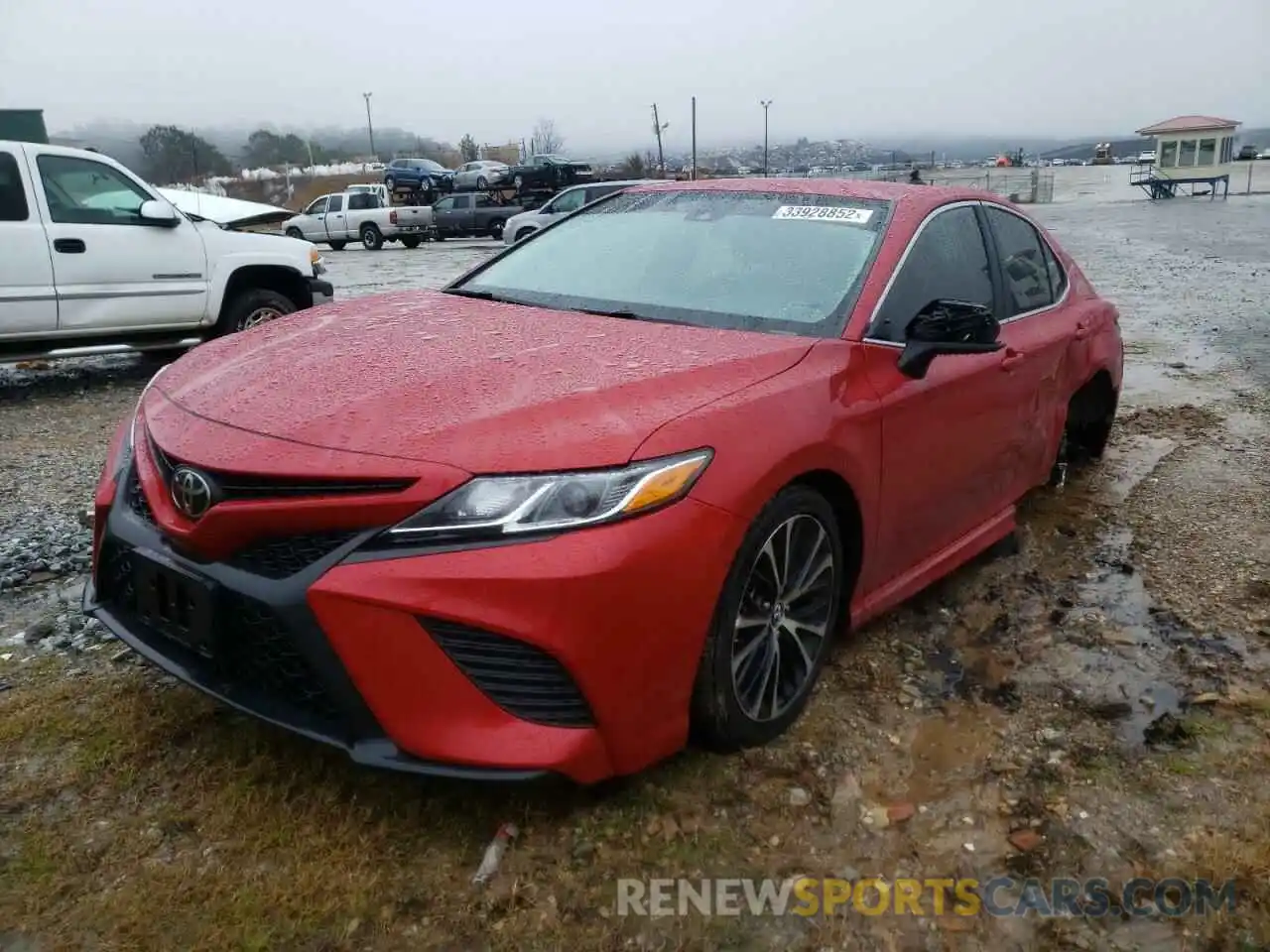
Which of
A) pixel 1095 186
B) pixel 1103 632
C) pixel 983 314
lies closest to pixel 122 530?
pixel 983 314

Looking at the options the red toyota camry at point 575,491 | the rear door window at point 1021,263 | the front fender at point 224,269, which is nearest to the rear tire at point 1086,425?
the rear door window at point 1021,263

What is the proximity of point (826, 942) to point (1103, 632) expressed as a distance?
1985mm

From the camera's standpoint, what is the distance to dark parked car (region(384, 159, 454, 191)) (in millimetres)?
35312

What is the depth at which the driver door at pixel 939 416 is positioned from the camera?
302 centimetres

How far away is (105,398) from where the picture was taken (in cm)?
709

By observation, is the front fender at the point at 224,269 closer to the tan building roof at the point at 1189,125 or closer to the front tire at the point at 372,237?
the front tire at the point at 372,237

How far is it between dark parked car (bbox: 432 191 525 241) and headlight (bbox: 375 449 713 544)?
87.4 ft

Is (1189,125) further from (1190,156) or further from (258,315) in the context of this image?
(258,315)

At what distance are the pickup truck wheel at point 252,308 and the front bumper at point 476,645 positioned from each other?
617 centimetres

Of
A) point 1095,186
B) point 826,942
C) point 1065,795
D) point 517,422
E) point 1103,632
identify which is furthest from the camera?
point 1095,186

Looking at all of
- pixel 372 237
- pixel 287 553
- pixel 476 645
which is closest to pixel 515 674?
pixel 476 645

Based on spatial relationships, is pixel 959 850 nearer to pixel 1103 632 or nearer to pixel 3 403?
pixel 1103 632

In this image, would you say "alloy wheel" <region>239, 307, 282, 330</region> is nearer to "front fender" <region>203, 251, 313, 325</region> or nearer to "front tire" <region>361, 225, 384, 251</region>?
"front fender" <region>203, 251, 313, 325</region>

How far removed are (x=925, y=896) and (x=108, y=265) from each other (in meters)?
7.03
